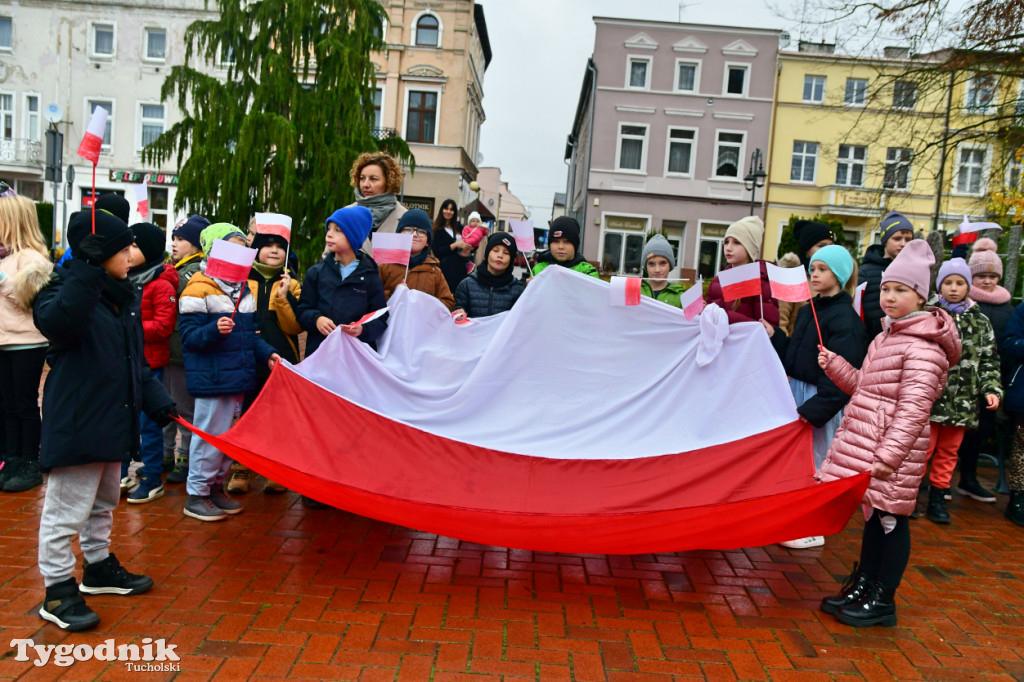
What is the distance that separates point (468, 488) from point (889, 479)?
2.16m

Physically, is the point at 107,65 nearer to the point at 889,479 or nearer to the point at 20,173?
the point at 20,173

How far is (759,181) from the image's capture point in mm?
33062

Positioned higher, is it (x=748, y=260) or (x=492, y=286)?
(x=748, y=260)

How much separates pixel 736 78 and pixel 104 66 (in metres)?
28.5

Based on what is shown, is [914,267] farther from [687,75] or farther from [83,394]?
[687,75]

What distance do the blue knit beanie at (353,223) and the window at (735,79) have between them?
3212 centimetres

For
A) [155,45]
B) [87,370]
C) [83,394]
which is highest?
[155,45]

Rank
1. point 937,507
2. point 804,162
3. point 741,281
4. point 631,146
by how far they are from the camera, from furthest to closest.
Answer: point 631,146
point 804,162
point 937,507
point 741,281

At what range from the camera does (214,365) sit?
4.71 meters

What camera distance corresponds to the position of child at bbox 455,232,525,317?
5520mm

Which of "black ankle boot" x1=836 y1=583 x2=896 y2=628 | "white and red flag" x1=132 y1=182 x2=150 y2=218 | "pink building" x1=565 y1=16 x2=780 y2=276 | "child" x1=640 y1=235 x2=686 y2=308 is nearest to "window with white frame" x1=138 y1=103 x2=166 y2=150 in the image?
"pink building" x1=565 y1=16 x2=780 y2=276

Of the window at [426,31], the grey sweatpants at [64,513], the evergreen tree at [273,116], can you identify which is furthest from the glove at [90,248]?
the window at [426,31]

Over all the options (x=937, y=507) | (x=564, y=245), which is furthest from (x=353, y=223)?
(x=937, y=507)

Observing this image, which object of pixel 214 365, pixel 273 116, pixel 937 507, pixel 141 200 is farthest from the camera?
pixel 273 116
